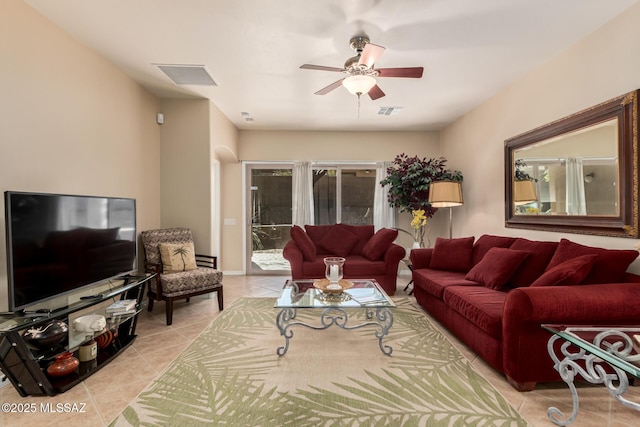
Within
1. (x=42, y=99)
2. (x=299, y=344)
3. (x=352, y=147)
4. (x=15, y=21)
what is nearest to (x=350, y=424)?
(x=299, y=344)

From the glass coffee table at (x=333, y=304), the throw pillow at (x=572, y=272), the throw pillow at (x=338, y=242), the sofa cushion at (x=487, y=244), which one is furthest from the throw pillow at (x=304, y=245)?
the throw pillow at (x=572, y=272)

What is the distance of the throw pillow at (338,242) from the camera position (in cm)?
488

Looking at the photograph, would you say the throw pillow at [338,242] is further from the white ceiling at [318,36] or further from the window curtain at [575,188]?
the window curtain at [575,188]

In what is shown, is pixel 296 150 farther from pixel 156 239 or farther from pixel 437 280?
pixel 437 280

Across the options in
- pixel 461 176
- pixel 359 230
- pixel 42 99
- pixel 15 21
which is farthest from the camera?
pixel 359 230

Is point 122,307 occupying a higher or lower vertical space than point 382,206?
lower

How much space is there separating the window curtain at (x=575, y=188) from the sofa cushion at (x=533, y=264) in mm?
372

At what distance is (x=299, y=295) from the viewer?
→ 2.92 meters

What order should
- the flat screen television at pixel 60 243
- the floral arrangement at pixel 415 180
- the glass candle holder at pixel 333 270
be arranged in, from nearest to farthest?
the flat screen television at pixel 60 243
the glass candle holder at pixel 333 270
the floral arrangement at pixel 415 180

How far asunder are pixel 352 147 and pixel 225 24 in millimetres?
3614

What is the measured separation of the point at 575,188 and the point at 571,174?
15 cm

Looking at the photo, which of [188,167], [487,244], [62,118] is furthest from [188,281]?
[487,244]

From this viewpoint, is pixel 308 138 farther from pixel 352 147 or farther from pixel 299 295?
pixel 299 295

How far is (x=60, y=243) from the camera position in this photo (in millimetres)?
2225
